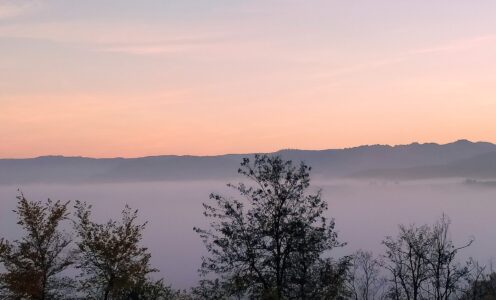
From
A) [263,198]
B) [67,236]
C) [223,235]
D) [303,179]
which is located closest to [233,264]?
[223,235]

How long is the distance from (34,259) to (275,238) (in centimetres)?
1845

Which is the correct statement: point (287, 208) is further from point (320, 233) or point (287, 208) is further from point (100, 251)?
point (100, 251)

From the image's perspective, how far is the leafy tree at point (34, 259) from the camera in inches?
1651

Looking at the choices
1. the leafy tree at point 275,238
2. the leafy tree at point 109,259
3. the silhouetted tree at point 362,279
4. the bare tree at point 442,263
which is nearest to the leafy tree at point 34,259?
the leafy tree at point 109,259

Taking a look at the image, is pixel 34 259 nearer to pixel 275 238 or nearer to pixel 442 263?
pixel 275 238

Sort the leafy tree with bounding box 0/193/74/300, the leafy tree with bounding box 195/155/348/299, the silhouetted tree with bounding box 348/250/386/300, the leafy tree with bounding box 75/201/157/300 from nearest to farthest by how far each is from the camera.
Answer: the leafy tree with bounding box 195/155/348/299 → the leafy tree with bounding box 0/193/74/300 → the leafy tree with bounding box 75/201/157/300 → the silhouetted tree with bounding box 348/250/386/300

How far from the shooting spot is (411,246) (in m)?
49.5

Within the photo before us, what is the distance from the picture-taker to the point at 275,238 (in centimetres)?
3656

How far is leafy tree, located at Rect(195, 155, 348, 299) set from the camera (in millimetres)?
36031

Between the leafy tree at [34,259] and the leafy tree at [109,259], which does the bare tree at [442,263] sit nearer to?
the leafy tree at [109,259]

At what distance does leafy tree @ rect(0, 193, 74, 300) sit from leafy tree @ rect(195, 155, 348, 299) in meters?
13.4

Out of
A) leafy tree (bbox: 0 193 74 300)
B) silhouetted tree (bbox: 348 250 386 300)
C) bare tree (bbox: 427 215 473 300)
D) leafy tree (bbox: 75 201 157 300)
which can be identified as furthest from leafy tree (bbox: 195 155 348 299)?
bare tree (bbox: 427 215 473 300)

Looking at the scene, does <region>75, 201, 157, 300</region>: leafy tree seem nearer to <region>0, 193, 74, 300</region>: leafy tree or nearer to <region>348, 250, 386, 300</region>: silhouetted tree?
<region>0, 193, 74, 300</region>: leafy tree

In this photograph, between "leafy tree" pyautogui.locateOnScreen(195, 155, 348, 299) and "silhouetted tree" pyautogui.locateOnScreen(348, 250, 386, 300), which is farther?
"silhouetted tree" pyautogui.locateOnScreen(348, 250, 386, 300)
